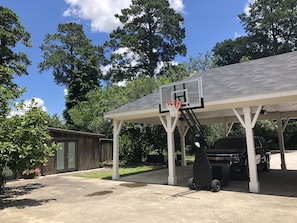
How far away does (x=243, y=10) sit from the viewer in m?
38.3

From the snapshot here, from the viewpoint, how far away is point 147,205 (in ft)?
20.9

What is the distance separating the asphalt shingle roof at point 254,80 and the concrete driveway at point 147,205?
2.98 meters

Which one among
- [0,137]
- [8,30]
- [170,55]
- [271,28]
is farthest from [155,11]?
[0,137]

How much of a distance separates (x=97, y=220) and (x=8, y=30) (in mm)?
24290

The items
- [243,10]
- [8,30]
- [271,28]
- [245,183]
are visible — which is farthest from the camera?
[243,10]

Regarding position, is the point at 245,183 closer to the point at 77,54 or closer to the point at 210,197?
the point at 210,197

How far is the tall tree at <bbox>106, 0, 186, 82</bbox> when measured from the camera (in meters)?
34.9

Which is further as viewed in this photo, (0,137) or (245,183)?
(245,183)

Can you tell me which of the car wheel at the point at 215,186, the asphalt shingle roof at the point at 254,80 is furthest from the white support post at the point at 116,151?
the car wheel at the point at 215,186

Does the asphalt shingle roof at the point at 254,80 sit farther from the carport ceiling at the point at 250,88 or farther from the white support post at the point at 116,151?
the white support post at the point at 116,151

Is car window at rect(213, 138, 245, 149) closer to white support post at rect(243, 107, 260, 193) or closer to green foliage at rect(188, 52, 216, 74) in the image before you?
white support post at rect(243, 107, 260, 193)

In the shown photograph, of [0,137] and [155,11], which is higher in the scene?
[155,11]

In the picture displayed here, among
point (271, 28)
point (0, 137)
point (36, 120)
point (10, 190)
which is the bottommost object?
point (10, 190)

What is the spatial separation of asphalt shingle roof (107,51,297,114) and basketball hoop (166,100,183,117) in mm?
845
